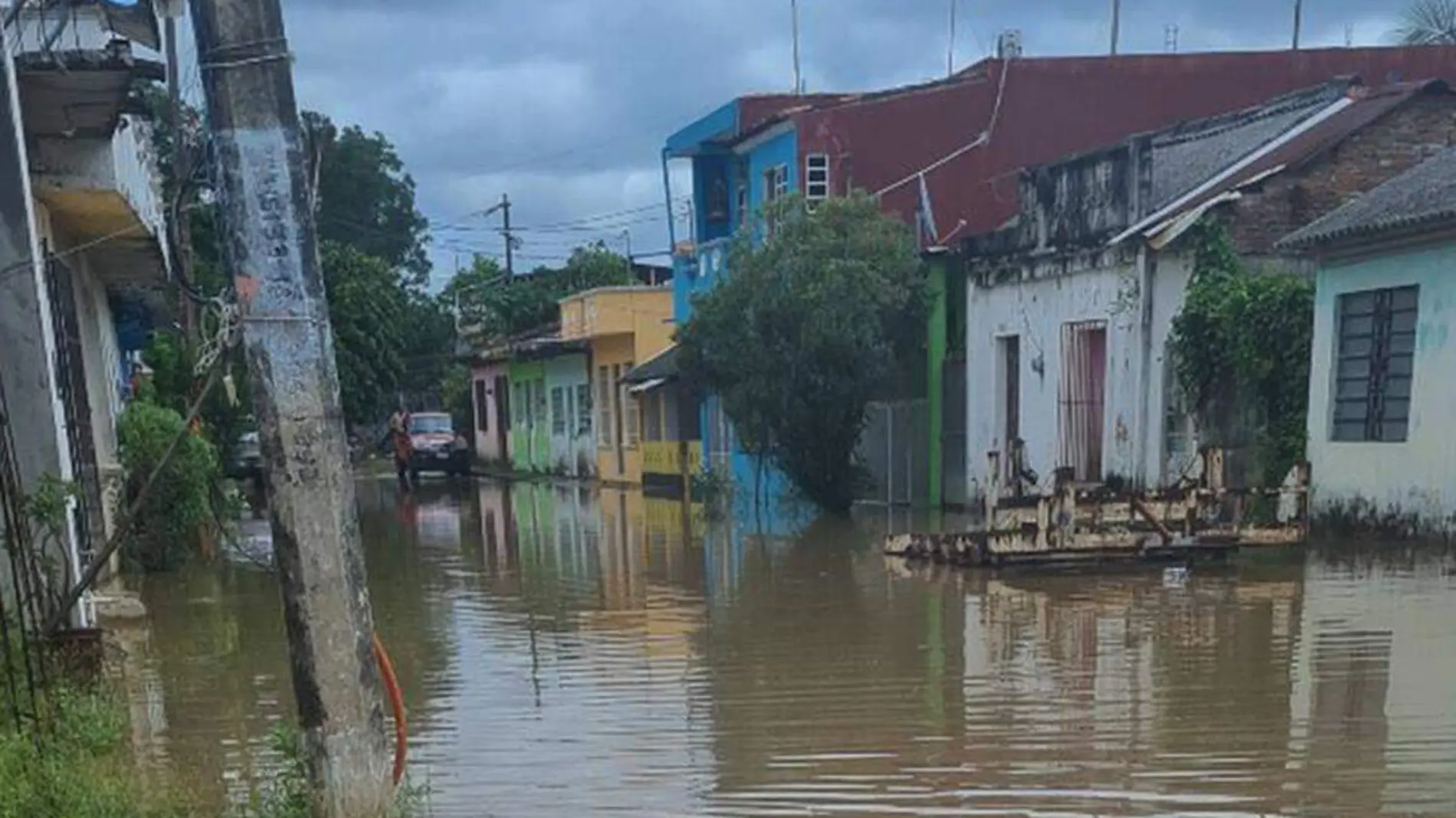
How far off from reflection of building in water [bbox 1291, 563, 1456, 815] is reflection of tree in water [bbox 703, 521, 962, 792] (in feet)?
6.35

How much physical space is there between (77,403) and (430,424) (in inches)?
1181

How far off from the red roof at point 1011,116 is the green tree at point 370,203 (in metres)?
30.5

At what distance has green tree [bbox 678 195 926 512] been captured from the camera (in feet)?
69.4

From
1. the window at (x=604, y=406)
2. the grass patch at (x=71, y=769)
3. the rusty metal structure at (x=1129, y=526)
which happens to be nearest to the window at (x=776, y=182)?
the window at (x=604, y=406)

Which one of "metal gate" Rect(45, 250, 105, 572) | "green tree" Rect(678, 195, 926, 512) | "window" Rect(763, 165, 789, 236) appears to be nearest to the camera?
"metal gate" Rect(45, 250, 105, 572)

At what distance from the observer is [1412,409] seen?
15.2 metres

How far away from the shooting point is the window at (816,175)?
1087 inches

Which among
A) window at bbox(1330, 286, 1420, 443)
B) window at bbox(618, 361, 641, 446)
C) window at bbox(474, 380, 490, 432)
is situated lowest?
window at bbox(474, 380, 490, 432)

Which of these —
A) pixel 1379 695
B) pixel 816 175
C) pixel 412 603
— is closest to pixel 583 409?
pixel 816 175

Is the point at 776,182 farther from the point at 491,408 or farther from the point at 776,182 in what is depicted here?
the point at 491,408

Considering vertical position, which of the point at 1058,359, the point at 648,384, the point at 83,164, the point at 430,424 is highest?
the point at 83,164

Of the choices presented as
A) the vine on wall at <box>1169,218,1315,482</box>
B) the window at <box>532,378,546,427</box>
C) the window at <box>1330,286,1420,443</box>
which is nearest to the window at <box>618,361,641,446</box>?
the window at <box>532,378,546,427</box>

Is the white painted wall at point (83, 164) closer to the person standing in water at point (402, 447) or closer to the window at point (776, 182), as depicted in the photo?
the window at point (776, 182)

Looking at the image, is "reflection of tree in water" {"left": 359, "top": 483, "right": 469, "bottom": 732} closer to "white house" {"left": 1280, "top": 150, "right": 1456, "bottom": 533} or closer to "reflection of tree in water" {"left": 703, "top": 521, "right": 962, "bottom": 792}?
"reflection of tree in water" {"left": 703, "top": 521, "right": 962, "bottom": 792}
